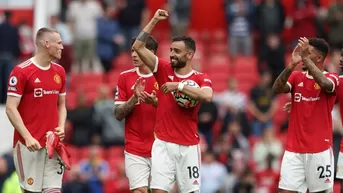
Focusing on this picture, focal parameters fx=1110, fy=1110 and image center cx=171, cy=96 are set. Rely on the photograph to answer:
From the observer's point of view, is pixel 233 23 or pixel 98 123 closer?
pixel 98 123

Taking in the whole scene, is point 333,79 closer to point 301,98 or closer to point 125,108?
point 301,98

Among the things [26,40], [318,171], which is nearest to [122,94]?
[318,171]

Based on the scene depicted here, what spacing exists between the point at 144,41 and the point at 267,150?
970 cm

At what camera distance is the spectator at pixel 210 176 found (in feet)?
80.6

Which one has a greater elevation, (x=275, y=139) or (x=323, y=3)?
(x=323, y=3)

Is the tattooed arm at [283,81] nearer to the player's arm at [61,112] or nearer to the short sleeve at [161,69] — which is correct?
the short sleeve at [161,69]

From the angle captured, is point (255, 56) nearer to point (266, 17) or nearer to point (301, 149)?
point (266, 17)

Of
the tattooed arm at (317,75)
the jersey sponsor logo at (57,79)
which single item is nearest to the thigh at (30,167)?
the jersey sponsor logo at (57,79)

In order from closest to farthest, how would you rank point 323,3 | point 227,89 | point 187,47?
1. point 187,47
2. point 227,89
3. point 323,3

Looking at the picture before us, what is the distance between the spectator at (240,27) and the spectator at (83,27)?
3762 mm

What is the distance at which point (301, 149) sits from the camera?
655 inches

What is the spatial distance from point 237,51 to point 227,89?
2.65m

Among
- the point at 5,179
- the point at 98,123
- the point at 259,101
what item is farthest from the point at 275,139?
the point at 5,179

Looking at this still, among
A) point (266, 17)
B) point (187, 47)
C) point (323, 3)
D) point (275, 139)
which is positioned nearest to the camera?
point (187, 47)
